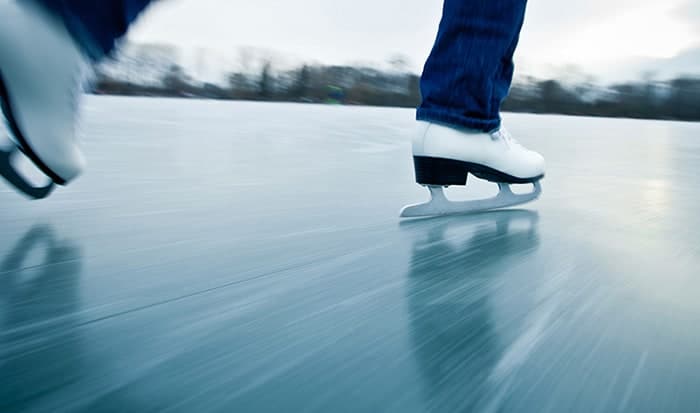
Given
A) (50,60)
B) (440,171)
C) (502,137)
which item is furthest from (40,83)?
(502,137)

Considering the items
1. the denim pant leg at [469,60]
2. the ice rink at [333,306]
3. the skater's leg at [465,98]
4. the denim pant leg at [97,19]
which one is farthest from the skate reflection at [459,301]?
the denim pant leg at [97,19]

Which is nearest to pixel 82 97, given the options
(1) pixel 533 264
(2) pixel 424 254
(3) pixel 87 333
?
(3) pixel 87 333

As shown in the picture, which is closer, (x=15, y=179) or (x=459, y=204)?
(x=15, y=179)

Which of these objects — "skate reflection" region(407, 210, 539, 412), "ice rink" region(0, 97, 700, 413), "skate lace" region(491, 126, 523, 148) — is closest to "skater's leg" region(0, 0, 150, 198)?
"ice rink" region(0, 97, 700, 413)

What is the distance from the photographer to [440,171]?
3.35ft

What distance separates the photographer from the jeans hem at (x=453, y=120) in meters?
1.00

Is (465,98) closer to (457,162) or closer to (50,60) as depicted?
(457,162)

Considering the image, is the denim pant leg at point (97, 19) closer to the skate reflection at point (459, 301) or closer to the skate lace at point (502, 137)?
the skate reflection at point (459, 301)

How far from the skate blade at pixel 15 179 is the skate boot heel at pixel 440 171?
0.64 m

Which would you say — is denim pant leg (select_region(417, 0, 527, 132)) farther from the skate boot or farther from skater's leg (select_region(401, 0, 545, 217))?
the skate boot

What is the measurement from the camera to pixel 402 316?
1.69ft

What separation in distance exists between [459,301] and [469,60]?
57 cm

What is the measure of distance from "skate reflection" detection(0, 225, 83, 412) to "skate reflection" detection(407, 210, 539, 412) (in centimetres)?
27

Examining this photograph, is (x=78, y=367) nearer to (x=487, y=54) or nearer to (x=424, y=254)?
(x=424, y=254)
